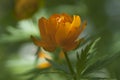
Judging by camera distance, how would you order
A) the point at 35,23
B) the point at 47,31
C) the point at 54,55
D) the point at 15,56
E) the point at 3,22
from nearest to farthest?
1. the point at 47,31
2. the point at 54,55
3. the point at 35,23
4. the point at 15,56
5. the point at 3,22

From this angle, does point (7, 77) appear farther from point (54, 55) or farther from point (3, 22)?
point (3, 22)

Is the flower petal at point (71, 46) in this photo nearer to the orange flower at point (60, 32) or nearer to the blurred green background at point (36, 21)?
the orange flower at point (60, 32)

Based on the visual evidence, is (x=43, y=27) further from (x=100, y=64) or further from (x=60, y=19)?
(x=100, y=64)

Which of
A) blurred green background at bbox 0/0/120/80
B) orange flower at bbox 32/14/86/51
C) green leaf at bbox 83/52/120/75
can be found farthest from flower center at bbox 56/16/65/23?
blurred green background at bbox 0/0/120/80

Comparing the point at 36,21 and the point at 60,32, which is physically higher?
the point at 36,21

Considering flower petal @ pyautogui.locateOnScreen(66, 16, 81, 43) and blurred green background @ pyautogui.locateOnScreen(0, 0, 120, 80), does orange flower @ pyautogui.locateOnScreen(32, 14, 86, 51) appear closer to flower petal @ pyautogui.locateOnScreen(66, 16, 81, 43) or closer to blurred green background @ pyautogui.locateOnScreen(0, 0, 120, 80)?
flower petal @ pyautogui.locateOnScreen(66, 16, 81, 43)

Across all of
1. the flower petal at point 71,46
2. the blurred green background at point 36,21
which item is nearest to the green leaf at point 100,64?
the flower petal at point 71,46

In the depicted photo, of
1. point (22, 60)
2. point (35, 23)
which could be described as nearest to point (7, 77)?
point (22, 60)

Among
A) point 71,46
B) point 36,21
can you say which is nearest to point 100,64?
point 71,46
